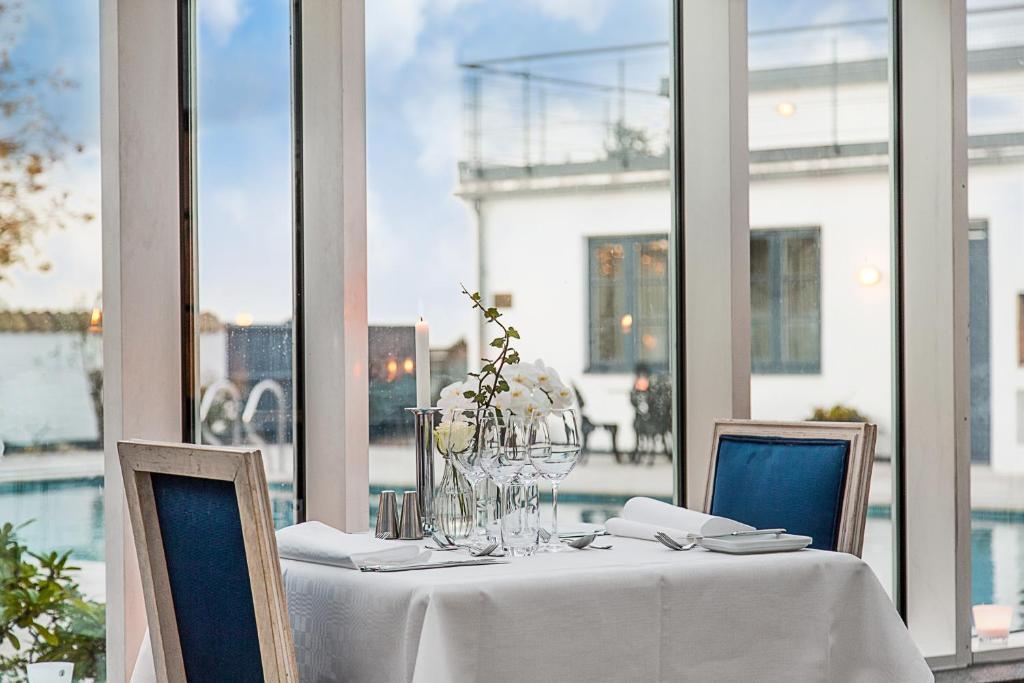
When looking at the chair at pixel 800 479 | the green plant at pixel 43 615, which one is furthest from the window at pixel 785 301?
the green plant at pixel 43 615

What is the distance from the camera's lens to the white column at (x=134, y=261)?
2898mm

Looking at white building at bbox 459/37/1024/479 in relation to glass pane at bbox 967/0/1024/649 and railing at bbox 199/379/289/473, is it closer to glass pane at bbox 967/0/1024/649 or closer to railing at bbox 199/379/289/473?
glass pane at bbox 967/0/1024/649

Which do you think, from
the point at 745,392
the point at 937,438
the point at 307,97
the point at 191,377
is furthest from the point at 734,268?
the point at 191,377

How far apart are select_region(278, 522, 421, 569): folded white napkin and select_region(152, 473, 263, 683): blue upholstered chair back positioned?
8.6 inches

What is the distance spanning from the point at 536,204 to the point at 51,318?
1388mm

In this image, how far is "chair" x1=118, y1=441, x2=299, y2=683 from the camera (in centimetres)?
176

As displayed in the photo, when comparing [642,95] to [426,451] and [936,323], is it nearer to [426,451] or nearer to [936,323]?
[936,323]

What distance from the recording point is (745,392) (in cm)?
349

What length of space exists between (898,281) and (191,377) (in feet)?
6.95

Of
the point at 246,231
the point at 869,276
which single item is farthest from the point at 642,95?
the point at 246,231

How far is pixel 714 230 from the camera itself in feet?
11.5

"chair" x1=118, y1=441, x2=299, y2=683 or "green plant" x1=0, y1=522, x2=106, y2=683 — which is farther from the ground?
"chair" x1=118, y1=441, x2=299, y2=683

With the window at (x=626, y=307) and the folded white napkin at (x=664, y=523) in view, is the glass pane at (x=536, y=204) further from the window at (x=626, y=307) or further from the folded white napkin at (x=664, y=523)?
the folded white napkin at (x=664, y=523)

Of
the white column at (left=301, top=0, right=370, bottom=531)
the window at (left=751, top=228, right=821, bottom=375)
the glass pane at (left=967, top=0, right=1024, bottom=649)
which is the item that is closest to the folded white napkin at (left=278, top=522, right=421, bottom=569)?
the white column at (left=301, top=0, right=370, bottom=531)
